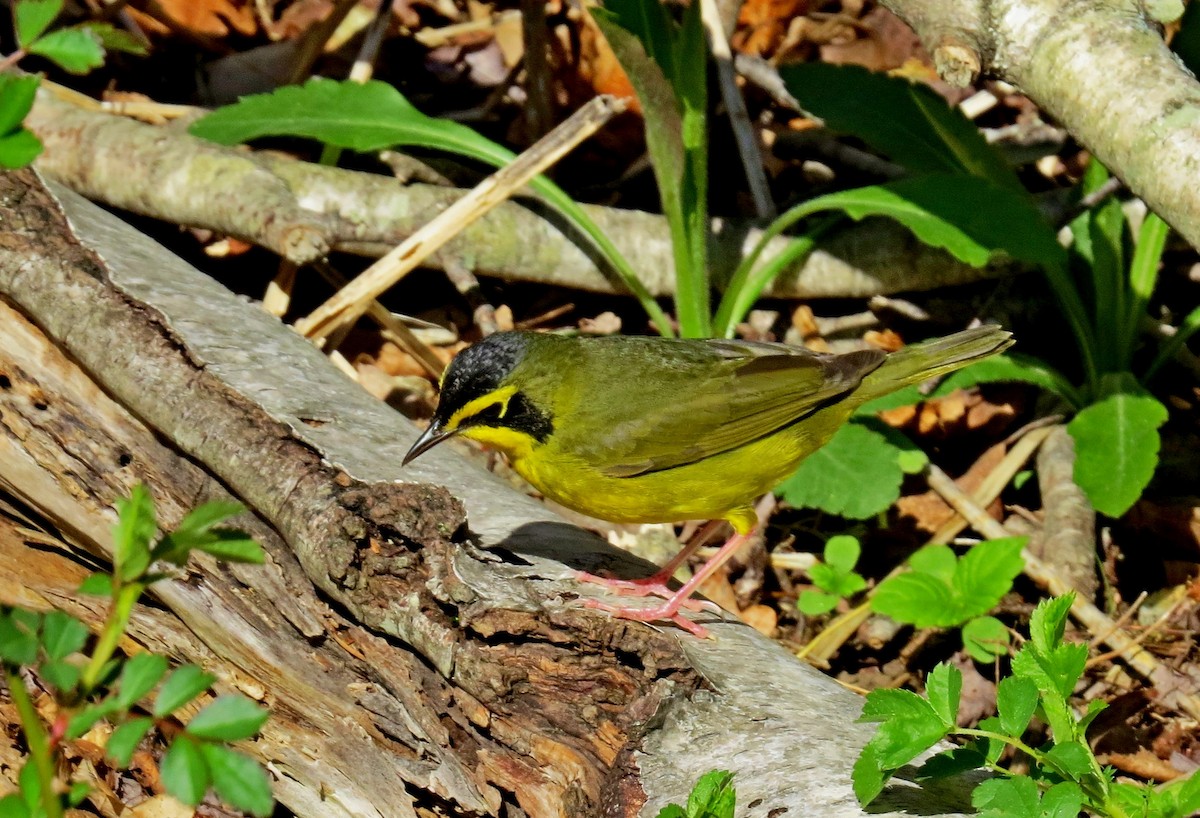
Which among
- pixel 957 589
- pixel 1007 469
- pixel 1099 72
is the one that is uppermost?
pixel 1099 72

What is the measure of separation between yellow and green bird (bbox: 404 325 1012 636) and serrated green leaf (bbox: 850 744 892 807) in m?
1.51

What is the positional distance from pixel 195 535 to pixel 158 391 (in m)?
1.84

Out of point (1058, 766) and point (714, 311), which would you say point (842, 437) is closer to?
point (714, 311)

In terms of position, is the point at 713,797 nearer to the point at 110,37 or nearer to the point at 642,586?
the point at 642,586

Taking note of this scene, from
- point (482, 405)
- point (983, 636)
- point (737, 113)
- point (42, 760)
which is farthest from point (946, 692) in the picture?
point (737, 113)

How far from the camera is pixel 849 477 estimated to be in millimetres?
4742

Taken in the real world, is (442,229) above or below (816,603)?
above

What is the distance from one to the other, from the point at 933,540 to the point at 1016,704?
9.24 feet

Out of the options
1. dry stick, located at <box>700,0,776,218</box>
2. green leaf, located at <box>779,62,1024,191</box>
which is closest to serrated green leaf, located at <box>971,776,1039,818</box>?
green leaf, located at <box>779,62,1024,191</box>

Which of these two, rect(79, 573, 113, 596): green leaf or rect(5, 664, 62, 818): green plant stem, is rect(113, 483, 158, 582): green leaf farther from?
rect(5, 664, 62, 818): green plant stem

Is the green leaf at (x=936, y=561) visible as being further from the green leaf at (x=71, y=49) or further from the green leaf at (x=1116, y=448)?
the green leaf at (x=71, y=49)

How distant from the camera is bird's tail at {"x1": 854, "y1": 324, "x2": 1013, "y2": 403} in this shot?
14.2ft

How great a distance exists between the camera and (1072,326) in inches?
203

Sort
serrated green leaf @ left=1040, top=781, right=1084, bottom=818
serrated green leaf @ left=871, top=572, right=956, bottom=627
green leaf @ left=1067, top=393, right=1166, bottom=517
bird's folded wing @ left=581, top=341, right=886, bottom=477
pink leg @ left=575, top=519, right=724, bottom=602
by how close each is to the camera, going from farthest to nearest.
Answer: green leaf @ left=1067, top=393, right=1166, bottom=517 → serrated green leaf @ left=871, top=572, right=956, bottom=627 → bird's folded wing @ left=581, top=341, right=886, bottom=477 → pink leg @ left=575, top=519, right=724, bottom=602 → serrated green leaf @ left=1040, top=781, right=1084, bottom=818
